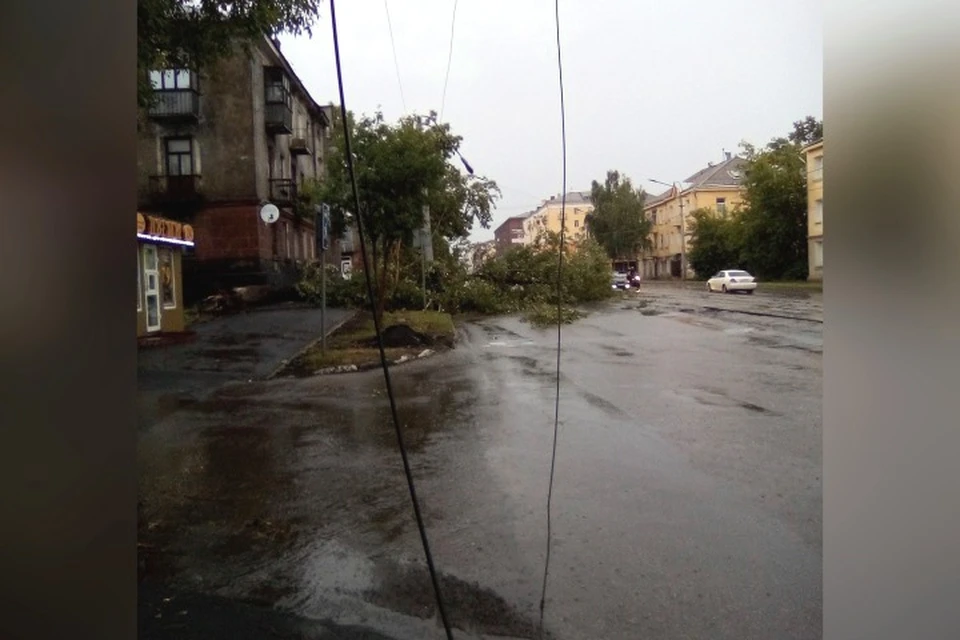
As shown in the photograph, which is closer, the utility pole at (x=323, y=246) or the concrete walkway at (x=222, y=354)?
the utility pole at (x=323, y=246)

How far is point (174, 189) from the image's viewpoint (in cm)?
244

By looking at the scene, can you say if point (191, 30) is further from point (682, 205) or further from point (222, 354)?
point (682, 205)

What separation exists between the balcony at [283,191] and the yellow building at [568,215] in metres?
0.89

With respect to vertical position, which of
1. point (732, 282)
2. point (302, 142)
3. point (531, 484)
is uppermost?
point (302, 142)

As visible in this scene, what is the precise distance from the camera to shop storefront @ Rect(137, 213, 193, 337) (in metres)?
2.26

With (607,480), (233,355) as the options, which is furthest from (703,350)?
(233,355)

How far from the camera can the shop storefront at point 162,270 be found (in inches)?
89.0

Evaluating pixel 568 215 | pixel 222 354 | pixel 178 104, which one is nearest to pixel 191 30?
pixel 178 104

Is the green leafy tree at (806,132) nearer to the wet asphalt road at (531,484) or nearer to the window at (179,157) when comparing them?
the wet asphalt road at (531,484)

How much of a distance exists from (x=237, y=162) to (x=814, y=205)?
6.15ft

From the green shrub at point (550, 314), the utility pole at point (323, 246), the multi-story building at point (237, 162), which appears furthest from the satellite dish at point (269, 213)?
the green shrub at point (550, 314)

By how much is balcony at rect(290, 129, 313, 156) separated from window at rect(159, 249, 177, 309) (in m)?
0.56

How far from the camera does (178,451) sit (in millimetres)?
3373
